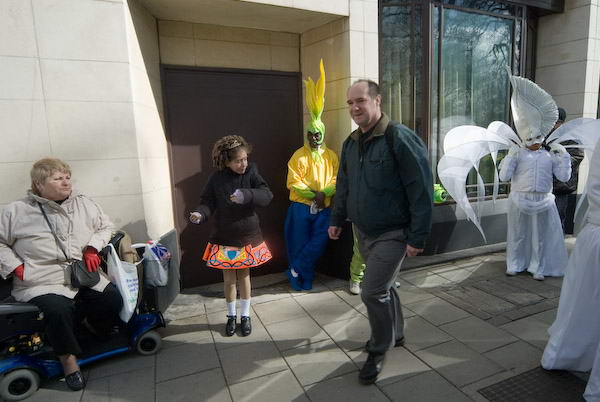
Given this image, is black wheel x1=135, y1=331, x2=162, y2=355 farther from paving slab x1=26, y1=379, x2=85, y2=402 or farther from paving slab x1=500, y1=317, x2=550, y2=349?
paving slab x1=500, y1=317, x2=550, y2=349

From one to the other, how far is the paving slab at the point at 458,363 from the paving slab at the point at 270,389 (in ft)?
3.18

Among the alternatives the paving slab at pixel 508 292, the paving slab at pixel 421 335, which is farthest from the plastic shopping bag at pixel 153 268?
the paving slab at pixel 508 292

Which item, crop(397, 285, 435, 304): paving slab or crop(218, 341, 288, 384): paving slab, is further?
crop(397, 285, 435, 304): paving slab

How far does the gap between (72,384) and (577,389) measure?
328 centimetres

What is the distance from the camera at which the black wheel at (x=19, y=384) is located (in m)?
2.46

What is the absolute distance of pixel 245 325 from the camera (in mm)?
3270

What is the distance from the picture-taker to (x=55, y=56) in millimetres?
3006

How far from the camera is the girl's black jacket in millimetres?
3123

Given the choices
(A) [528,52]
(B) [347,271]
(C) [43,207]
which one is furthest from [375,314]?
(A) [528,52]

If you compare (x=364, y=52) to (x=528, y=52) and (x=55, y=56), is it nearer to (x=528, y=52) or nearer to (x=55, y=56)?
(x=55, y=56)

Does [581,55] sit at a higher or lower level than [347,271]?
higher

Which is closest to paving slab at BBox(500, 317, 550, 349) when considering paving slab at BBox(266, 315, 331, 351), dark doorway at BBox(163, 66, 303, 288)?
paving slab at BBox(266, 315, 331, 351)

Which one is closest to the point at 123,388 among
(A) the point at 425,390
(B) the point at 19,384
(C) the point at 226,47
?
(B) the point at 19,384

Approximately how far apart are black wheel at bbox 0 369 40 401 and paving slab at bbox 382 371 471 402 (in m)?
2.32
